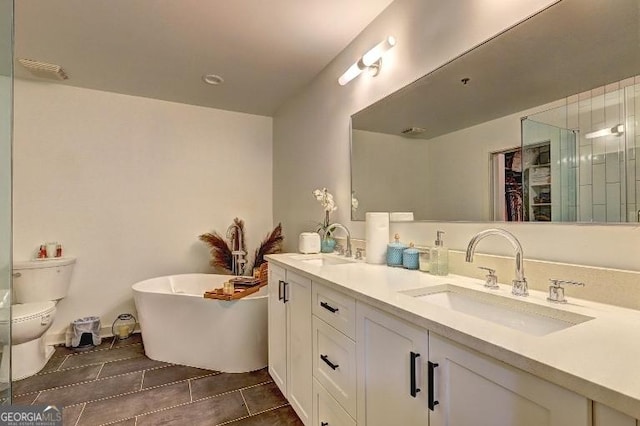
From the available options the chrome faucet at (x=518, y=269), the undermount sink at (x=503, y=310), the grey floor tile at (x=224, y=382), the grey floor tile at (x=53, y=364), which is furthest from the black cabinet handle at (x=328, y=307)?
the grey floor tile at (x=53, y=364)

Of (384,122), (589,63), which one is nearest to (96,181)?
(384,122)

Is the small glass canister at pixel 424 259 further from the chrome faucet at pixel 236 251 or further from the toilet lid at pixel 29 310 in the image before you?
the toilet lid at pixel 29 310

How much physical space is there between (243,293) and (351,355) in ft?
4.48

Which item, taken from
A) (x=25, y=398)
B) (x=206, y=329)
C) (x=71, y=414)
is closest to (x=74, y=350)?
(x=25, y=398)

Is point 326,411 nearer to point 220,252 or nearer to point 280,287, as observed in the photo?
point 280,287

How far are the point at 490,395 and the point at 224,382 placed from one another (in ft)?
6.46

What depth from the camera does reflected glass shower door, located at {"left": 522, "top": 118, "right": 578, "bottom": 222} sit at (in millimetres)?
1046

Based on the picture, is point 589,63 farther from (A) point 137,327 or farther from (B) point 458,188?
(A) point 137,327

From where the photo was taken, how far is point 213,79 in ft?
9.09

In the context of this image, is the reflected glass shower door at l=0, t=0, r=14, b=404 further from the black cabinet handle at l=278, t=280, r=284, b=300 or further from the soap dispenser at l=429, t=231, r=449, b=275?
the soap dispenser at l=429, t=231, r=449, b=275

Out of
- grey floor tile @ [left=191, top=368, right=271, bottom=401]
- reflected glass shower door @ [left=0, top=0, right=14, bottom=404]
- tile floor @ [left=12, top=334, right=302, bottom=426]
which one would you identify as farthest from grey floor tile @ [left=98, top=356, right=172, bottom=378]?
reflected glass shower door @ [left=0, top=0, right=14, bottom=404]

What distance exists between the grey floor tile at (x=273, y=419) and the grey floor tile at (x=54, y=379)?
52.2 inches

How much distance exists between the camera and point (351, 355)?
1.20 m

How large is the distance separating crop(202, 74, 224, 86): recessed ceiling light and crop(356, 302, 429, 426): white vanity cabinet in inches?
96.8
